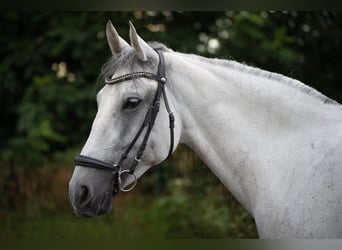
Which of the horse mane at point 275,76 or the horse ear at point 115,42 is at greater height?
the horse ear at point 115,42

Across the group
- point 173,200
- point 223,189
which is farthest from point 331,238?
point 173,200

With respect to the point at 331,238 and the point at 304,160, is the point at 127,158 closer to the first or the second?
the point at 304,160

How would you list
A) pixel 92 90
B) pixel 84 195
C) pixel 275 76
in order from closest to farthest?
pixel 84 195, pixel 275 76, pixel 92 90

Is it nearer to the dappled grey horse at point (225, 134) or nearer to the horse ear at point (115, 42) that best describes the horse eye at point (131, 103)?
the dappled grey horse at point (225, 134)

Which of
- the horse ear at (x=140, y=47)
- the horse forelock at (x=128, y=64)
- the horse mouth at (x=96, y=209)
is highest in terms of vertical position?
the horse ear at (x=140, y=47)

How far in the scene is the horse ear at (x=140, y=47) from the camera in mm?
2428

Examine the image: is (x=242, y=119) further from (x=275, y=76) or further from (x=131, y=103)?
(x=131, y=103)

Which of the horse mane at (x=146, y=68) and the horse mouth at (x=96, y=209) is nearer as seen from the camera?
the horse mouth at (x=96, y=209)

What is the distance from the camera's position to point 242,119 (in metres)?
2.61

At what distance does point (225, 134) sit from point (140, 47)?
794 millimetres

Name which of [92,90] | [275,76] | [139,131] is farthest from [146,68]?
[92,90]

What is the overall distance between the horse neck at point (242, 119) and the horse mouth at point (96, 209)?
684 mm

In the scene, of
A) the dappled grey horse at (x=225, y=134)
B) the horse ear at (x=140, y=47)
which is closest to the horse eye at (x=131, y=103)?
the dappled grey horse at (x=225, y=134)

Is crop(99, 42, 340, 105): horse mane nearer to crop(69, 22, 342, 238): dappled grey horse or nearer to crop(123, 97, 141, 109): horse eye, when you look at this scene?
crop(69, 22, 342, 238): dappled grey horse
